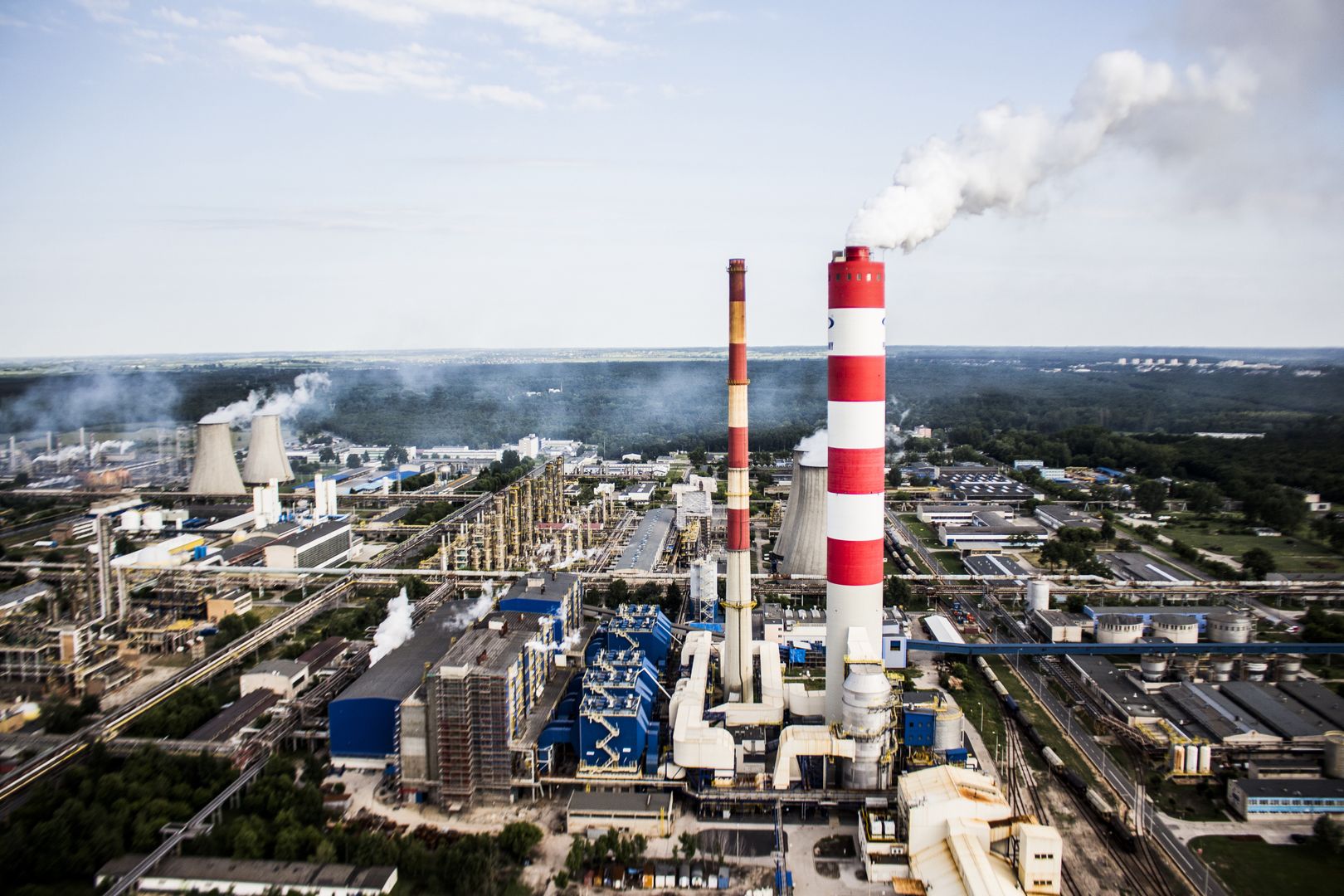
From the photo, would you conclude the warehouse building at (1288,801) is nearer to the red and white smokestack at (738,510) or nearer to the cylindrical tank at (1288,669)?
the cylindrical tank at (1288,669)

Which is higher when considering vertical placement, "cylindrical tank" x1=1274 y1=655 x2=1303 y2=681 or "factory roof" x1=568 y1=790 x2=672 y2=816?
"cylindrical tank" x1=1274 y1=655 x2=1303 y2=681

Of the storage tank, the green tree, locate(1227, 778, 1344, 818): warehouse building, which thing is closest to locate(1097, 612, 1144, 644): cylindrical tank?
the storage tank

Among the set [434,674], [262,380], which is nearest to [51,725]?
[434,674]

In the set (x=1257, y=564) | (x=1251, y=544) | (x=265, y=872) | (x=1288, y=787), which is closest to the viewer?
(x=265, y=872)

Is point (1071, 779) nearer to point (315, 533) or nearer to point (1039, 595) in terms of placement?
point (1039, 595)

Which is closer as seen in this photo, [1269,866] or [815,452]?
[1269,866]

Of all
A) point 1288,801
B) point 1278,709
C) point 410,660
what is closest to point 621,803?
point 410,660

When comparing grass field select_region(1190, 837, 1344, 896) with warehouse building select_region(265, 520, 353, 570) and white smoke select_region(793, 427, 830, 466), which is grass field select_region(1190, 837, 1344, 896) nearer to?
white smoke select_region(793, 427, 830, 466)
